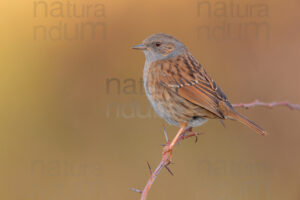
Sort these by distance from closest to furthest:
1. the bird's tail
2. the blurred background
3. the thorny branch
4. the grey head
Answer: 1. the thorny branch
2. the bird's tail
3. the grey head
4. the blurred background

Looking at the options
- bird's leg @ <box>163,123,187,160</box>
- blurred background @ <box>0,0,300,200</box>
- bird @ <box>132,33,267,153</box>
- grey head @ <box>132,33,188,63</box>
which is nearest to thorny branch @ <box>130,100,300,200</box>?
bird's leg @ <box>163,123,187,160</box>

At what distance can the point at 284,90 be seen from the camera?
557cm

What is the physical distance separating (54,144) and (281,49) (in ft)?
11.2

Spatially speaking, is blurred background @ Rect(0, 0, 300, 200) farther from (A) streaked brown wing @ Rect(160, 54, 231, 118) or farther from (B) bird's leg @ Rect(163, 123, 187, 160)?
(A) streaked brown wing @ Rect(160, 54, 231, 118)

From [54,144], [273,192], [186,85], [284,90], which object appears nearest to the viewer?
[186,85]

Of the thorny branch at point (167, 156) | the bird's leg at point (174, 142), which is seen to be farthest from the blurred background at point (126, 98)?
the thorny branch at point (167, 156)

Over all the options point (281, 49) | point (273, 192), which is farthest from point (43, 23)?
point (273, 192)

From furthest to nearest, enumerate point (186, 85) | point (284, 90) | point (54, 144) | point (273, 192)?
point (284, 90) → point (54, 144) → point (273, 192) → point (186, 85)

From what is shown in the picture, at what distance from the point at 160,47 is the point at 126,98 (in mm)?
1479

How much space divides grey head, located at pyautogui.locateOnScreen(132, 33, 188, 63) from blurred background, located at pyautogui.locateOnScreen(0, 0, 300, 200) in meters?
1.35

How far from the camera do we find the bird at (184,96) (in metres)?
3.44

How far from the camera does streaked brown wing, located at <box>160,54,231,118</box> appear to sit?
137 inches

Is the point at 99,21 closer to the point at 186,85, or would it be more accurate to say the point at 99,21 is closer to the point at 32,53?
the point at 32,53

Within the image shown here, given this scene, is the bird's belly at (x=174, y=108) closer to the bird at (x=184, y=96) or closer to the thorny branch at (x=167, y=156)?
the bird at (x=184, y=96)
